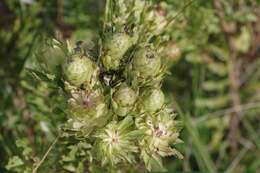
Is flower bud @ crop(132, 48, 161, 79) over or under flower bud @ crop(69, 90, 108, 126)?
over

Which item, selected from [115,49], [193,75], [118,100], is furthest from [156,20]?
[193,75]

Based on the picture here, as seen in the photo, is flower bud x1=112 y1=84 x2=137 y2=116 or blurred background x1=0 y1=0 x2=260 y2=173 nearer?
flower bud x1=112 y1=84 x2=137 y2=116

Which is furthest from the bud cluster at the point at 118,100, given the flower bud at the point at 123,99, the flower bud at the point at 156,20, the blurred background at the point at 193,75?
the blurred background at the point at 193,75

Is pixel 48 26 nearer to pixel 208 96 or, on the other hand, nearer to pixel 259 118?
pixel 208 96

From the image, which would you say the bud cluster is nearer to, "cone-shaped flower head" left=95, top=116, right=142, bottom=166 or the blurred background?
"cone-shaped flower head" left=95, top=116, right=142, bottom=166

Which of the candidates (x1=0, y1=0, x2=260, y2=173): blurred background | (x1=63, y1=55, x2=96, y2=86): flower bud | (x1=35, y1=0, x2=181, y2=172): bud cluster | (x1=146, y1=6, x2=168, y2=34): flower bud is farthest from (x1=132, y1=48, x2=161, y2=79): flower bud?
(x1=0, y1=0, x2=260, y2=173): blurred background

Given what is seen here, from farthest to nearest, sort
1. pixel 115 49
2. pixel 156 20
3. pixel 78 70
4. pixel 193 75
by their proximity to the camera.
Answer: pixel 193 75 → pixel 156 20 → pixel 115 49 → pixel 78 70

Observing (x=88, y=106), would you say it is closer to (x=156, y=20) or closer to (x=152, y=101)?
(x=152, y=101)
